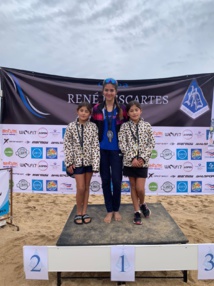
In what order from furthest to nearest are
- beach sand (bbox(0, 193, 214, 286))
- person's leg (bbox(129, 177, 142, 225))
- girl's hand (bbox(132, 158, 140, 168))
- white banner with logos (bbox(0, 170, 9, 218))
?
1. white banner with logos (bbox(0, 170, 9, 218))
2. person's leg (bbox(129, 177, 142, 225))
3. girl's hand (bbox(132, 158, 140, 168))
4. beach sand (bbox(0, 193, 214, 286))

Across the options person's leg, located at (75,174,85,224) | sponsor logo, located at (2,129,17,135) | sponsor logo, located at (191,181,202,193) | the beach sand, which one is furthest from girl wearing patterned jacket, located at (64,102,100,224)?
sponsor logo, located at (191,181,202,193)

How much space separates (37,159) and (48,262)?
229 centimetres

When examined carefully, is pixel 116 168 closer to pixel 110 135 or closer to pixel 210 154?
pixel 110 135

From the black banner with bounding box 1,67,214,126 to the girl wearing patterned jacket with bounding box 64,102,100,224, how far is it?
1.37 metres

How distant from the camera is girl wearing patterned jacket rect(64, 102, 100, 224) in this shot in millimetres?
3074

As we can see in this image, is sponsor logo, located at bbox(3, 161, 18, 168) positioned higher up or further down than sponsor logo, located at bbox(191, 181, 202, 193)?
higher up

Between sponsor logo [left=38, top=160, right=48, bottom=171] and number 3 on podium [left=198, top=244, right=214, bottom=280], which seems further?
sponsor logo [left=38, top=160, right=48, bottom=171]

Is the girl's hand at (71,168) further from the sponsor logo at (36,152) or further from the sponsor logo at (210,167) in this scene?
the sponsor logo at (210,167)

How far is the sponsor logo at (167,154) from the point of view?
449 cm

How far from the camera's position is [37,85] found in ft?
14.4

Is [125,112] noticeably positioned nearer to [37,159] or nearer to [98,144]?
[98,144]

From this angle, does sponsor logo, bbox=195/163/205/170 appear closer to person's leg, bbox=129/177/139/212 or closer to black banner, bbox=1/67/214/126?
black banner, bbox=1/67/214/126

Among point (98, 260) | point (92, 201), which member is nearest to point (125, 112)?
point (98, 260)

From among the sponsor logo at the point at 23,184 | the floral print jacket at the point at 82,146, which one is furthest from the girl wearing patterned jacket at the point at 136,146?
the sponsor logo at the point at 23,184
